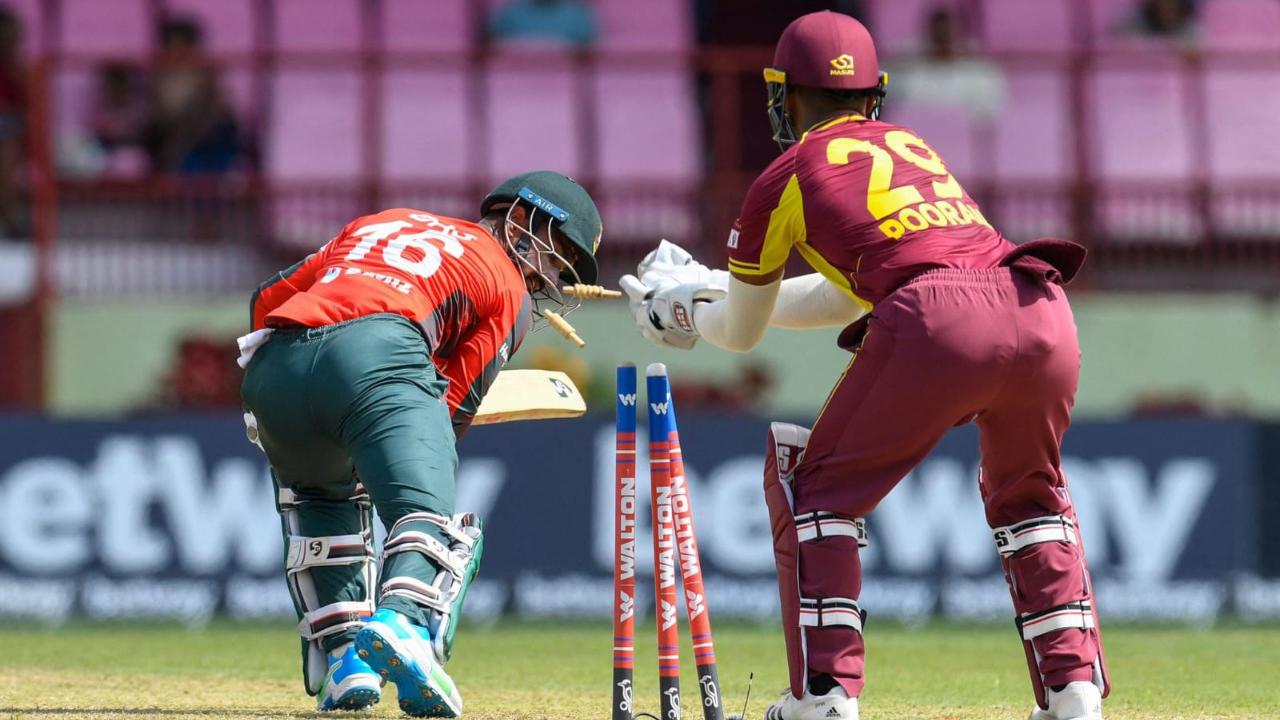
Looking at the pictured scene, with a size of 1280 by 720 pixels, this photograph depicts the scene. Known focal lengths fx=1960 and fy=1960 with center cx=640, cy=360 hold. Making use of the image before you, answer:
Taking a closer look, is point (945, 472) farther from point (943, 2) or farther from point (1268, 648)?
point (943, 2)

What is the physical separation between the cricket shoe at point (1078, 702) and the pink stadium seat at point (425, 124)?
9433 mm

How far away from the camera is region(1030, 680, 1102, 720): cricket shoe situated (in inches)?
217

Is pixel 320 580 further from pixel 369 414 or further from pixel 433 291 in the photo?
pixel 433 291

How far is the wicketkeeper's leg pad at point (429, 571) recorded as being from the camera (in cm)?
548

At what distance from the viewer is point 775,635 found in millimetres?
10797

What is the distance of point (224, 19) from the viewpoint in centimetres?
1567

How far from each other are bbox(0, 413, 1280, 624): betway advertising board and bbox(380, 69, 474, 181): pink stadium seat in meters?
3.23

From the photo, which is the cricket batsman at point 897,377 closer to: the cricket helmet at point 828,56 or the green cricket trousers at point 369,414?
the cricket helmet at point 828,56

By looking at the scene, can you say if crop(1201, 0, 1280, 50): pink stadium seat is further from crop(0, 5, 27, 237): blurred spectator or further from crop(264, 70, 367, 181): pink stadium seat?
crop(0, 5, 27, 237): blurred spectator

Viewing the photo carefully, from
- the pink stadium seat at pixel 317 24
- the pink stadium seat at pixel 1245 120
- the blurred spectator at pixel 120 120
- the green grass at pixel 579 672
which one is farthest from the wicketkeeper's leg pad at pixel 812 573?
the pink stadium seat at pixel 317 24

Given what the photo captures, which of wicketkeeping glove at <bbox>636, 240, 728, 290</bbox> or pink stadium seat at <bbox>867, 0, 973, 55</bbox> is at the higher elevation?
pink stadium seat at <bbox>867, 0, 973, 55</bbox>

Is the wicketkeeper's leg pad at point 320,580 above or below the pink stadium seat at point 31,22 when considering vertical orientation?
below

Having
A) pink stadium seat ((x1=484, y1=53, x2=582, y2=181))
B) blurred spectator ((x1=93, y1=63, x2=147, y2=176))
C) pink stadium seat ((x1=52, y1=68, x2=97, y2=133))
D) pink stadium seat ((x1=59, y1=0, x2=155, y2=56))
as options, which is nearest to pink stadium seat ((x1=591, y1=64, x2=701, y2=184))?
pink stadium seat ((x1=484, y1=53, x2=582, y2=181))

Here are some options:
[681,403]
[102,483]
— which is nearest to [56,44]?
[102,483]
